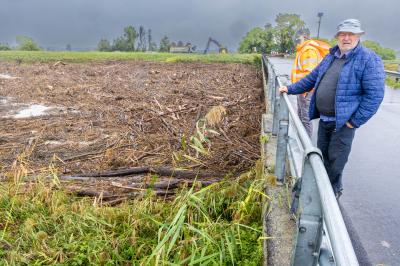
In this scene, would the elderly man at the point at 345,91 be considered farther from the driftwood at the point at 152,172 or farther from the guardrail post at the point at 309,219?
the guardrail post at the point at 309,219

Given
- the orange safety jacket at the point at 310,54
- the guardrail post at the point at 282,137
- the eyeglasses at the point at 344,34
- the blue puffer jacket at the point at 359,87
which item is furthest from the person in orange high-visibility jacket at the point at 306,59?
the guardrail post at the point at 282,137

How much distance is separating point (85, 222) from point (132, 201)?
0.66 meters

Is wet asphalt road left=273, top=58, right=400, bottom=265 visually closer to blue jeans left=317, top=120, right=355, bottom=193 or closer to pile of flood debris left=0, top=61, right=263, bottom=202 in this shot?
blue jeans left=317, top=120, right=355, bottom=193

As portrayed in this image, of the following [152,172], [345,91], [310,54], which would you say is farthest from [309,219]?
[310,54]

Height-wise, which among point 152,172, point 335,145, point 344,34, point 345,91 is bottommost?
point 152,172

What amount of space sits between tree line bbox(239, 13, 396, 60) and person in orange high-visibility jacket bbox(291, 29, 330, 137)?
8386cm

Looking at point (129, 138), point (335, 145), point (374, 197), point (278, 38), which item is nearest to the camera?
point (335, 145)

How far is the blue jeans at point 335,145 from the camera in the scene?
3738 mm

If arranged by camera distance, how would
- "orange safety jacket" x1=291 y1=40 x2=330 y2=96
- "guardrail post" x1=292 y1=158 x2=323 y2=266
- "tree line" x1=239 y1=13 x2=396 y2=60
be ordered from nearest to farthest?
1. "guardrail post" x1=292 y1=158 x2=323 y2=266
2. "orange safety jacket" x1=291 y1=40 x2=330 y2=96
3. "tree line" x1=239 y1=13 x2=396 y2=60

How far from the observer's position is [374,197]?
418 centimetres

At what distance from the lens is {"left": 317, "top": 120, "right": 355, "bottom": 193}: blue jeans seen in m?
3.74

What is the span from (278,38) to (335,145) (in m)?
97.6

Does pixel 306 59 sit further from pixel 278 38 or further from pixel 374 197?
pixel 278 38

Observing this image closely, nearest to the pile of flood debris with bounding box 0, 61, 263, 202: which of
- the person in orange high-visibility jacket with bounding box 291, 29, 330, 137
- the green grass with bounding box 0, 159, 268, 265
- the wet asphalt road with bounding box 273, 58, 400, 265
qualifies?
the green grass with bounding box 0, 159, 268, 265
